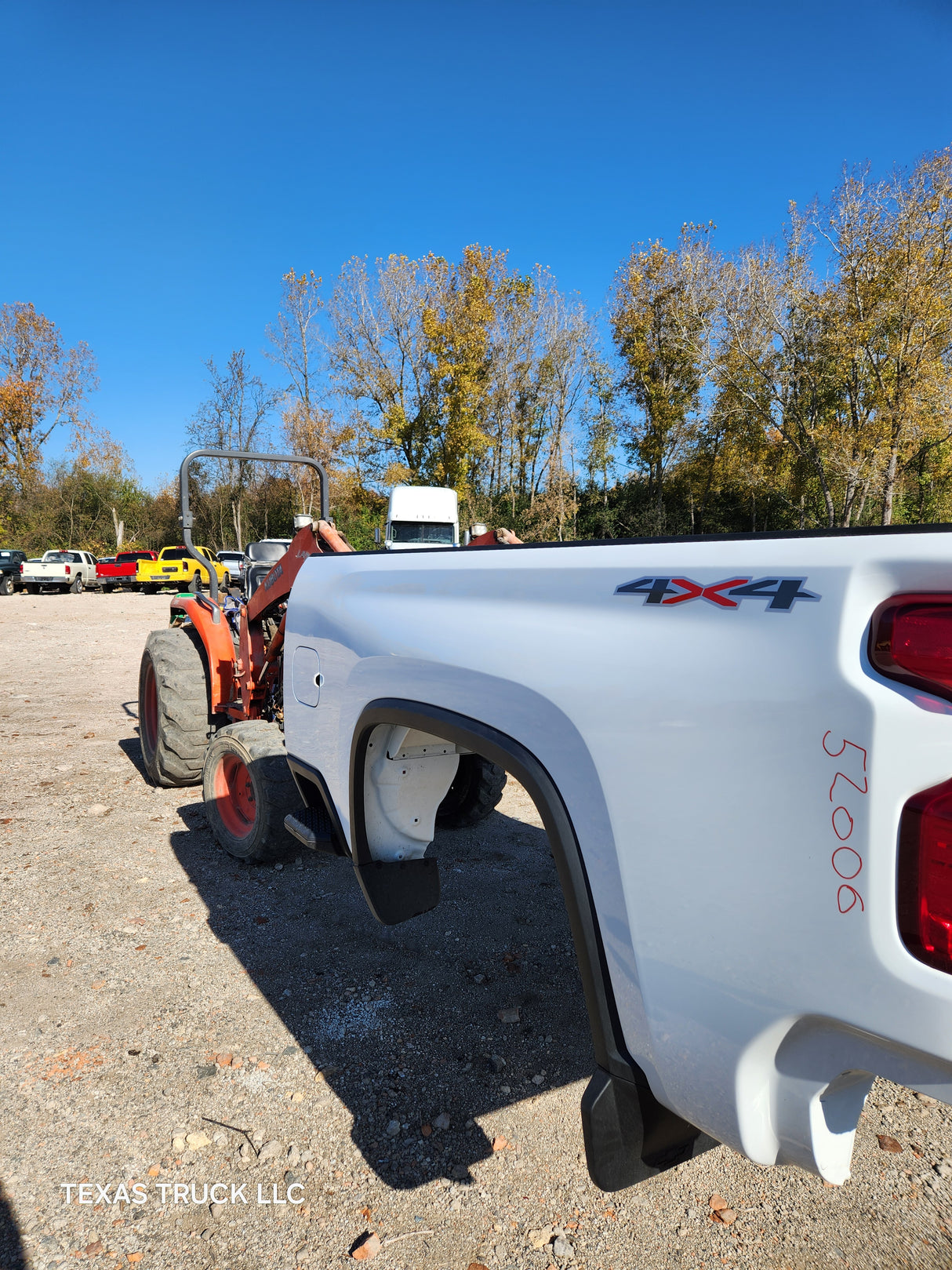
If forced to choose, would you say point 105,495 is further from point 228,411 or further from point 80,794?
point 80,794

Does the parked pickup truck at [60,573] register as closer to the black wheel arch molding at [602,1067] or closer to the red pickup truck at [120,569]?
the red pickup truck at [120,569]

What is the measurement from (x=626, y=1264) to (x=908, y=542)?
1875 millimetres

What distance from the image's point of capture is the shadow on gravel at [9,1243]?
1.83 metres

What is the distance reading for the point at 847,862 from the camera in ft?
3.36

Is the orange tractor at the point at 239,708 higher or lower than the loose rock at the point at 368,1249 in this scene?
higher

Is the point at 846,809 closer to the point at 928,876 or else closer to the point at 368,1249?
the point at 928,876

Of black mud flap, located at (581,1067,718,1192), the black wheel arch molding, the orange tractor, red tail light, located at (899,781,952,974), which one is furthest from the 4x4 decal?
the orange tractor

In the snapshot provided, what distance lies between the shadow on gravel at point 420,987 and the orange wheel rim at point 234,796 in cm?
22

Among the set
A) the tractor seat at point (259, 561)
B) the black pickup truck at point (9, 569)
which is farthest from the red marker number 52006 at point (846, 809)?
the black pickup truck at point (9, 569)

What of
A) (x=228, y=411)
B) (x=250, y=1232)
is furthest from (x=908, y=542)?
(x=228, y=411)

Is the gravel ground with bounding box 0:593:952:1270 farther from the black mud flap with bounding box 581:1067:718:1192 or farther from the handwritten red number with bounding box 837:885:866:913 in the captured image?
the handwritten red number with bounding box 837:885:866:913

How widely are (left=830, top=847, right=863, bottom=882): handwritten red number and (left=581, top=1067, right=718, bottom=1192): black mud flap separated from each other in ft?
2.01

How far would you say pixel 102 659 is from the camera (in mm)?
12531

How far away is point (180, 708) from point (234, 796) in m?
0.92
